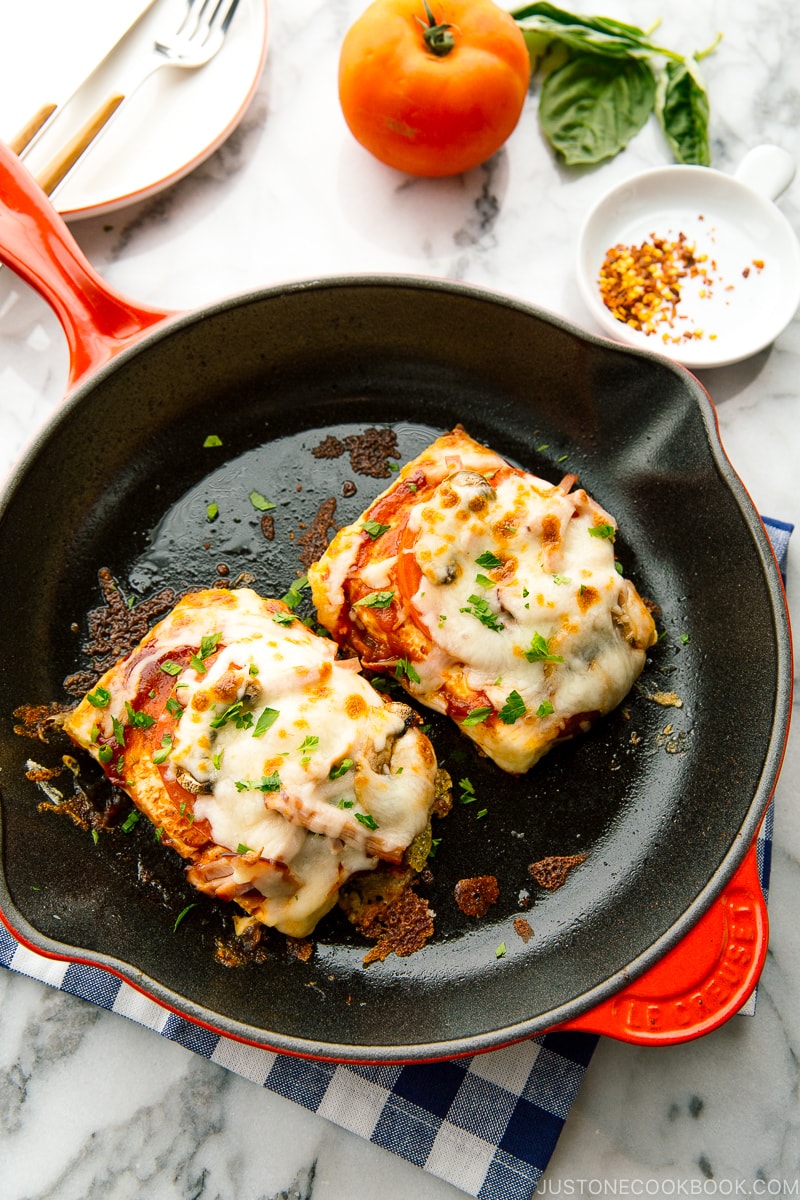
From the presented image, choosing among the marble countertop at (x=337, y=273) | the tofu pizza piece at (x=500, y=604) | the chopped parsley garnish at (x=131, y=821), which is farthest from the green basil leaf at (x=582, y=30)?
the chopped parsley garnish at (x=131, y=821)

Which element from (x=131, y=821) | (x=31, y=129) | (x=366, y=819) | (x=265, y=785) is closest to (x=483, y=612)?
(x=366, y=819)

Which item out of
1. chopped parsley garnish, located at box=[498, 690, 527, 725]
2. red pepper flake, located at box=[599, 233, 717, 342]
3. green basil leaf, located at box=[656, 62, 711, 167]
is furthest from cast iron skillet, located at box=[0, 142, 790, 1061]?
green basil leaf, located at box=[656, 62, 711, 167]

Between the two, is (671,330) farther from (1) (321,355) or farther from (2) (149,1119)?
(2) (149,1119)

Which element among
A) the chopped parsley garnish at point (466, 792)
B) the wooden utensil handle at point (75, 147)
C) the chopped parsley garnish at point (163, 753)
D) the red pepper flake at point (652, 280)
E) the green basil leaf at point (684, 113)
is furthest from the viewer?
the green basil leaf at point (684, 113)

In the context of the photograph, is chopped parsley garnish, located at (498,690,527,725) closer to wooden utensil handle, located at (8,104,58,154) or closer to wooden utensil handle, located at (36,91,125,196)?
wooden utensil handle, located at (36,91,125,196)

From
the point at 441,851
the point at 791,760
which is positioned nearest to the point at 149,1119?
the point at 441,851

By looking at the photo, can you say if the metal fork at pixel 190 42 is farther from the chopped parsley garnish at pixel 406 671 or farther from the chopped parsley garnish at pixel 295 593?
the chopped parsley garnish at pixel 406 671
